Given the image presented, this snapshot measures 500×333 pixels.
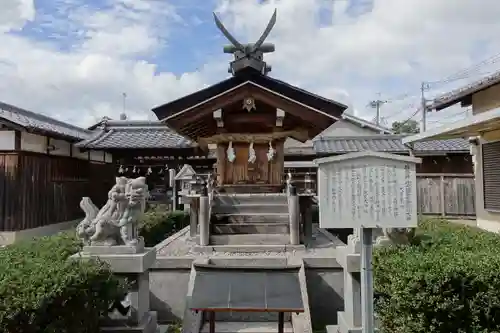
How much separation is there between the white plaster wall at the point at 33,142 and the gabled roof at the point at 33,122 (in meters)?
0.42

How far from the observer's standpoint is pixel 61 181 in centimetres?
1728

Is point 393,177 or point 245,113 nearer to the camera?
point 393,177

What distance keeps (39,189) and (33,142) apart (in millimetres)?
1731

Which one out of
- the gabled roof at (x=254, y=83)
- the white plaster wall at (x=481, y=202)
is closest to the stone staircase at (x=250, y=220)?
the gabled roof at (x=254, y=83)

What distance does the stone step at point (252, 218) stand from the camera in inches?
424

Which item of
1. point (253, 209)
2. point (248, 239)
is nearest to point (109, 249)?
point (248, 239)

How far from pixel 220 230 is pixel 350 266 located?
558 cm

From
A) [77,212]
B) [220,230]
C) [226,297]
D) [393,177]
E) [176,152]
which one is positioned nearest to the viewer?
[393,177]

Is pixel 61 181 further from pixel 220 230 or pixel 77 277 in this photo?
pixel 77 277

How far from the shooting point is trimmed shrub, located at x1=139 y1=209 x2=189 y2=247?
1202 centimetres

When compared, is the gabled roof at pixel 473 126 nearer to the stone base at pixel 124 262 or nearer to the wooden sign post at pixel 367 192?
the wooden sign post at pixel 367 192

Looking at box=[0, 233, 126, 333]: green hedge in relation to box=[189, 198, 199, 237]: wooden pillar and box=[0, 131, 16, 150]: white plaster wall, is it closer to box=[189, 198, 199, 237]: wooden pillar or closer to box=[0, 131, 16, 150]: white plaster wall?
box=[189, 198, 199, 237]: wooden pillar

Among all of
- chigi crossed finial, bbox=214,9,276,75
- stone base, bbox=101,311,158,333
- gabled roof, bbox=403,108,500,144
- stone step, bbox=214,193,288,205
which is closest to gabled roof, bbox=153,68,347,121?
chigi crossed finial, bbox=214,9,276,75

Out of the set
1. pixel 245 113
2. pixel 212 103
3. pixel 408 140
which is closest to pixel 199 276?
pixel 212 103
